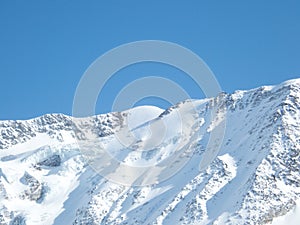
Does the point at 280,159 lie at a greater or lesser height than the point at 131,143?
lesser

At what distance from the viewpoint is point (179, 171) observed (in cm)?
14912

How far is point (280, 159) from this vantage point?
129m

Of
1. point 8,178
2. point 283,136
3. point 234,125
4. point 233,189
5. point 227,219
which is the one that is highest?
point 8,178

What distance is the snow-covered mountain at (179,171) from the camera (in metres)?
124

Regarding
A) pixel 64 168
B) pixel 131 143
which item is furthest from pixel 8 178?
pixel 131 143

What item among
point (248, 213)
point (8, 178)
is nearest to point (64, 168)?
point (8, 178)

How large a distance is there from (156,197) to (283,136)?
2769 centimetres

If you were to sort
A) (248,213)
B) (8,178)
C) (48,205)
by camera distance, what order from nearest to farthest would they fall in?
(248,213), (48,205), (8,178)

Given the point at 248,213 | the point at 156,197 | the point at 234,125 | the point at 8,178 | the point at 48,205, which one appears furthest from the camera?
the point at 8,178

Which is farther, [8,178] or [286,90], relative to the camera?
[8,178]

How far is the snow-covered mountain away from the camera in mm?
124375

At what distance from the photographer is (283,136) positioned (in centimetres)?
13500

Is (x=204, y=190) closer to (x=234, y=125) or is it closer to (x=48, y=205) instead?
(x=234, y=125)

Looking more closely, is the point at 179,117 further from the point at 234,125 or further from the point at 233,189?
the point at 233,189
